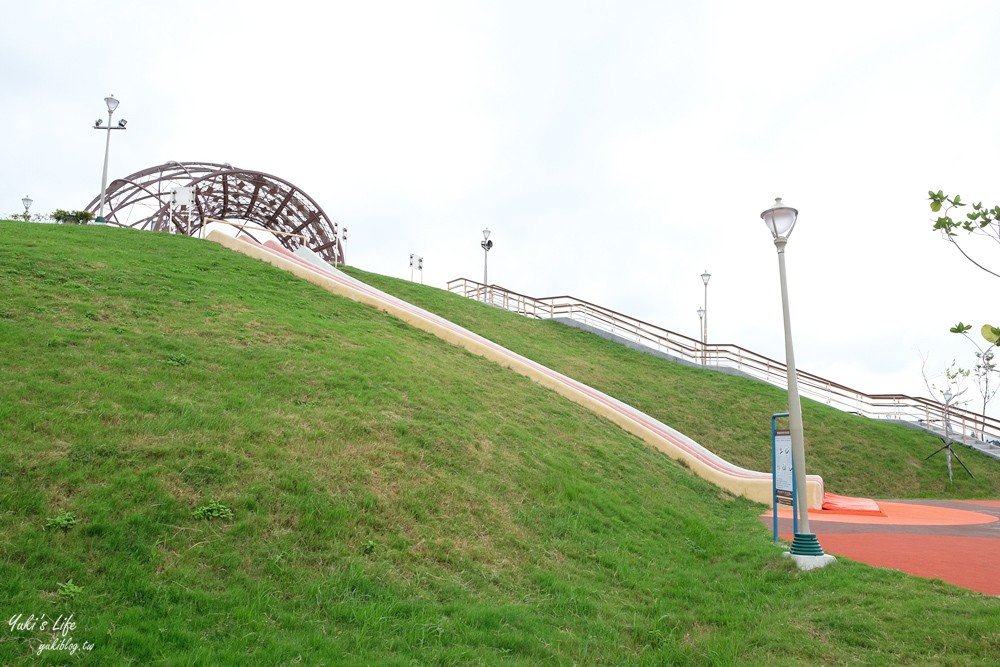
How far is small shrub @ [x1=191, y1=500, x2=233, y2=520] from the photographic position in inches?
246

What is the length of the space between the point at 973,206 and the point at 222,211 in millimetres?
35497

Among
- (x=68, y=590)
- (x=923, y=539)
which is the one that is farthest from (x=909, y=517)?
(x=68, y=590)

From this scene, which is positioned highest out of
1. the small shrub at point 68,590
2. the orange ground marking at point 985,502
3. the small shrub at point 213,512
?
the small shrub at point 213,512

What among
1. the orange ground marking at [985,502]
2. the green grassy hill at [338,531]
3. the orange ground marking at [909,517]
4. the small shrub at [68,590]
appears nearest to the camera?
the small shrub at [68,590]

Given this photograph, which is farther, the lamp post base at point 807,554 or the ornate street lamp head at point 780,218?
the ornate street lamp head at point 780,218

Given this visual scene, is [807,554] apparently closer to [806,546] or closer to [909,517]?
[806,546]

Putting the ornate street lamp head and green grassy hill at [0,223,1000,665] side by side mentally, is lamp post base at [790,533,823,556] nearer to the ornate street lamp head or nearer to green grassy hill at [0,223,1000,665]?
green grassy hill at [0,223,1000,665]

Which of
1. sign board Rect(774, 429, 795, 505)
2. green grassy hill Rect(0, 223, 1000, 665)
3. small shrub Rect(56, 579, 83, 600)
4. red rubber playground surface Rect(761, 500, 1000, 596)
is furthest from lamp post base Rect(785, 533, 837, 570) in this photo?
small shrub Rect(56, 579, 83, 600)

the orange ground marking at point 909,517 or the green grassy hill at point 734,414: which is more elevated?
the green grassy hill at point 734,414

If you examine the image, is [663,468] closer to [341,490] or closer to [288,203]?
[341,490]

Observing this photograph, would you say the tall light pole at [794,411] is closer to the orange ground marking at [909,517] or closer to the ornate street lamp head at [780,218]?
the ornate street lamp head at [780,218]

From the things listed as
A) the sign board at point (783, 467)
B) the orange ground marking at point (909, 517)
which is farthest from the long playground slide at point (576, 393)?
the sign board at point (783, 467)

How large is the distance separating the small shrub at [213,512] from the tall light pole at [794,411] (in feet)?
22.8

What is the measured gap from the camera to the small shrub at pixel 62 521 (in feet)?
18.4
